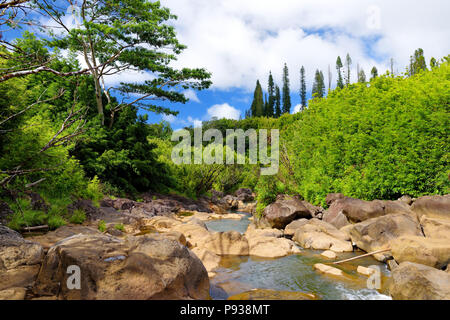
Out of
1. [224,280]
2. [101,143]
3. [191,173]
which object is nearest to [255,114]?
[191,173]

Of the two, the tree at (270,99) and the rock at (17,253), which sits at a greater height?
the tree at (270,99)

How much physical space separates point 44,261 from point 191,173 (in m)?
21.1

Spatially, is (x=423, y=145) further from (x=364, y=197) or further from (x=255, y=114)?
(x=255, y=114)

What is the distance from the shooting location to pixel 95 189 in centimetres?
1349

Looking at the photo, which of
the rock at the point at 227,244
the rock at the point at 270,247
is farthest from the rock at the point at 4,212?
the rock at the point at 270,247

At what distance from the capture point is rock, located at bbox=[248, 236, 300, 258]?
8805 mm

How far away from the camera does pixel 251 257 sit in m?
8.66

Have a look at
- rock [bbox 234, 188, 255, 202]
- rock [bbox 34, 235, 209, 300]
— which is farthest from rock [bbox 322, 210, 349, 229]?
rock [bbox 234, 188, 255, 202]

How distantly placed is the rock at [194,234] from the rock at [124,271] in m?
4.70

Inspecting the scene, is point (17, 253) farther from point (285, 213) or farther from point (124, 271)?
point (285, 213)

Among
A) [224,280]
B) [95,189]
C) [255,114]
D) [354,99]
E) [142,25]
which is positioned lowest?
[224,280]

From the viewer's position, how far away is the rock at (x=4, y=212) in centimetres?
740

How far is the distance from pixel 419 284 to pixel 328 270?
95.6 inches

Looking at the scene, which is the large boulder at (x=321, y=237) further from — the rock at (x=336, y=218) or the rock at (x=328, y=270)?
the rock at (x=328, y=270)
